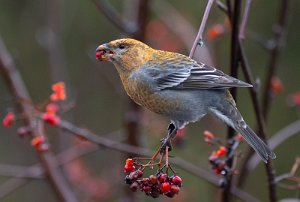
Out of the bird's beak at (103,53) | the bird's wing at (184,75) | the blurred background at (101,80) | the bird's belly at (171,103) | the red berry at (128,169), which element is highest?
the bird's beak at (103,53)

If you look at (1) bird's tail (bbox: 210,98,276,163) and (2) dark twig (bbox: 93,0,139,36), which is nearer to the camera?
(1) bird's tail (bbox: 210,98,276,163)

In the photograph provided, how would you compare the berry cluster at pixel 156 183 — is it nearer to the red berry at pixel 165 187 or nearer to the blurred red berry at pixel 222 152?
the red berry at pixel 165 187

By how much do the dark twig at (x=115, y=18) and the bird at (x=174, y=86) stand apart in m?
0.57

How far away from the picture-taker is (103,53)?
12.3 feet

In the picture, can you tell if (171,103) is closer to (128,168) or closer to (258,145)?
(258,145)

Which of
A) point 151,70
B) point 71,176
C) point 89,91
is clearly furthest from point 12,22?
point 151,70

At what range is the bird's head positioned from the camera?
3.83 m

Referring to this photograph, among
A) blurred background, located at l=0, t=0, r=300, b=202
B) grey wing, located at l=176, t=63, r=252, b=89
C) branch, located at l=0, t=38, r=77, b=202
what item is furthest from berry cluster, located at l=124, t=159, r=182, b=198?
blurred background, located at l=0, t=0, r=300, b=202

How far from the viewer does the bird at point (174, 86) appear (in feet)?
12.3

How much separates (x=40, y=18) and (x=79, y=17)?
2.97 feet

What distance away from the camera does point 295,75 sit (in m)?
7.97

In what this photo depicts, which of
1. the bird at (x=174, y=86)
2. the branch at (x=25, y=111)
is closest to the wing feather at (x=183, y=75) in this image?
the bird at (x=174, y=86)

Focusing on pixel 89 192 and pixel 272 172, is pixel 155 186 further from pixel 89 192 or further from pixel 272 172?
pixel 89 192

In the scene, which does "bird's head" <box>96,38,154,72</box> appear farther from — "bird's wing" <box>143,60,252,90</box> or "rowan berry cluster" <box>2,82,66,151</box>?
"rowan berry cluster" <box>2,82,66,151</box>
